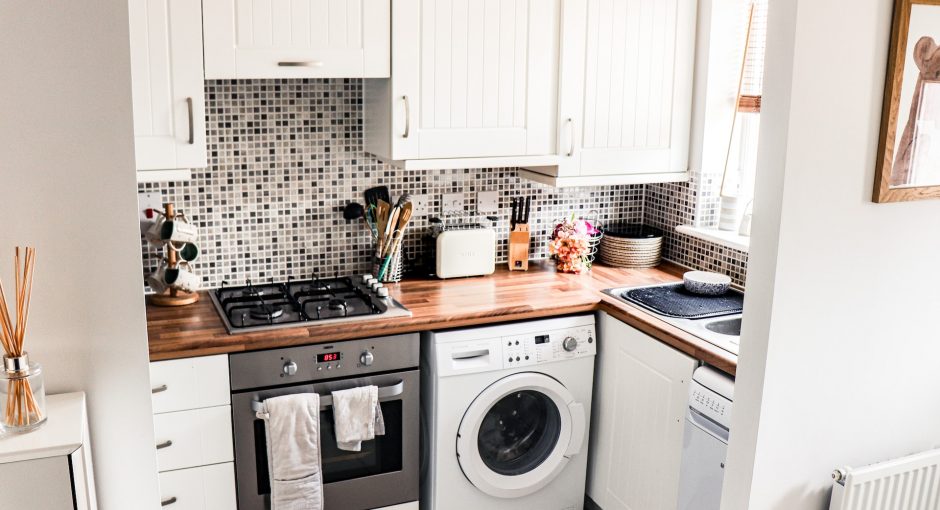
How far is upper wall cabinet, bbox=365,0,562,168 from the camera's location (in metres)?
2.94

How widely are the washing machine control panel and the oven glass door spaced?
352 millimetres

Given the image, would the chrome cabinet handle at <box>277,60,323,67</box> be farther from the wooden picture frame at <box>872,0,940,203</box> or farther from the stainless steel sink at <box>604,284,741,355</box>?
the wooden picture frame at <box>872,0,940,203</box>

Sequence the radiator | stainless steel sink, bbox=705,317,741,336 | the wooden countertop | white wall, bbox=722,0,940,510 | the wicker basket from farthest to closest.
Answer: the wicker basket < stainless steel sink, bbox=705,317,741,336 < the wooden countertop < the radiator < white wall, bbox=722,0,940,510

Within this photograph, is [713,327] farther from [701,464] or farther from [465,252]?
[465,252]

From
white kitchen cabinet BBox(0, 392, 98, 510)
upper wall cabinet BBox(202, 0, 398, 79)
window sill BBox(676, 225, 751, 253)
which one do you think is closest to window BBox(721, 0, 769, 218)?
window sill BBox(676, 225, 751, 253)

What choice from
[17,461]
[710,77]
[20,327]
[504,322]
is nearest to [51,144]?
[20,327]

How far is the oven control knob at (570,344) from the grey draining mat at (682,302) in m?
0.25

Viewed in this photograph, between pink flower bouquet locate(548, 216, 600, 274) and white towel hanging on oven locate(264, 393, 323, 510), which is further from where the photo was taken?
pink flower bouquet locate(548, 216, 600, 274)

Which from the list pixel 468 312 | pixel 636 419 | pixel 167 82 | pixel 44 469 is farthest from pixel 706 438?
pixel 167 82

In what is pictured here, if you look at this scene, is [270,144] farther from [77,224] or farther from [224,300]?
[77,224]

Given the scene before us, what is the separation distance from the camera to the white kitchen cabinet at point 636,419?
9.27ft

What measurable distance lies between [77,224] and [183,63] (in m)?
1.10

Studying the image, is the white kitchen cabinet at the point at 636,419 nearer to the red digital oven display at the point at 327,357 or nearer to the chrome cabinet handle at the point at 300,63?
the red digital oven display at the point at 327,357

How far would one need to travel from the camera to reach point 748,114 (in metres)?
3.34
